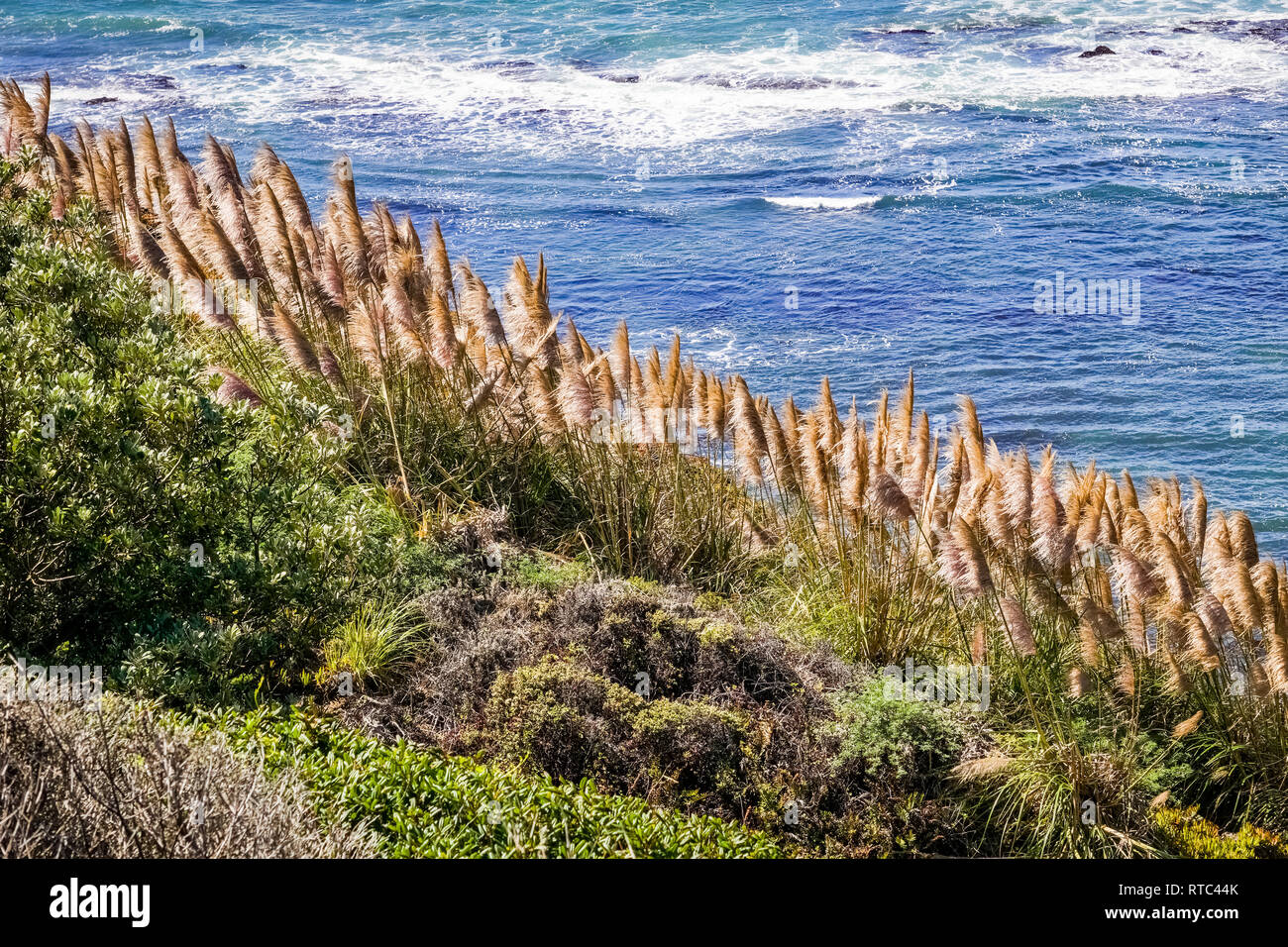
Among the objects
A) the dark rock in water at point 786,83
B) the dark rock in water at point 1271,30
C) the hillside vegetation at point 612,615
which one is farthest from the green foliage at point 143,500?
the dark rock in water at point 1271,30

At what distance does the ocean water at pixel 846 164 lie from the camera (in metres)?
14.1

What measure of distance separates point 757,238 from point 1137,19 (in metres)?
16.9

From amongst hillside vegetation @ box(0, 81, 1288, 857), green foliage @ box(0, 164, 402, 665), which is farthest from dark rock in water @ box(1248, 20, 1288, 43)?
green foliage @ box(0, 164, 402, 665)

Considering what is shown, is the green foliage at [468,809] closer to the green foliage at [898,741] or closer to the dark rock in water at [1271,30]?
the green foliage at [898,741]

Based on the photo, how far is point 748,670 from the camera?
6.98m

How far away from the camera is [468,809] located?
528 centimetres

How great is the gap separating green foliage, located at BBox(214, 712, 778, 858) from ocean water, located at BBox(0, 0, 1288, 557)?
7681 mm

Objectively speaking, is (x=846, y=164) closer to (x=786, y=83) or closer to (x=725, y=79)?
(x=786, y=83)

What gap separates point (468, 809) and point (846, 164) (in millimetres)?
17612

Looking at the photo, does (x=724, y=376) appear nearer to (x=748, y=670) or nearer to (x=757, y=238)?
(x=757, y=238)

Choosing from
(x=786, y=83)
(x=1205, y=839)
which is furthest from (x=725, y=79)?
(x=1205, y=839)

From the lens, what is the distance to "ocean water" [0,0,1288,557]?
14.1 m

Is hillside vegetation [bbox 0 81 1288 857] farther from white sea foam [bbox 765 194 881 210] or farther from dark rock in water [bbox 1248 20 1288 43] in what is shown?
dark rock in water [bbox 1248 20 1288 43]

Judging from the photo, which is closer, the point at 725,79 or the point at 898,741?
the point at 898,741
